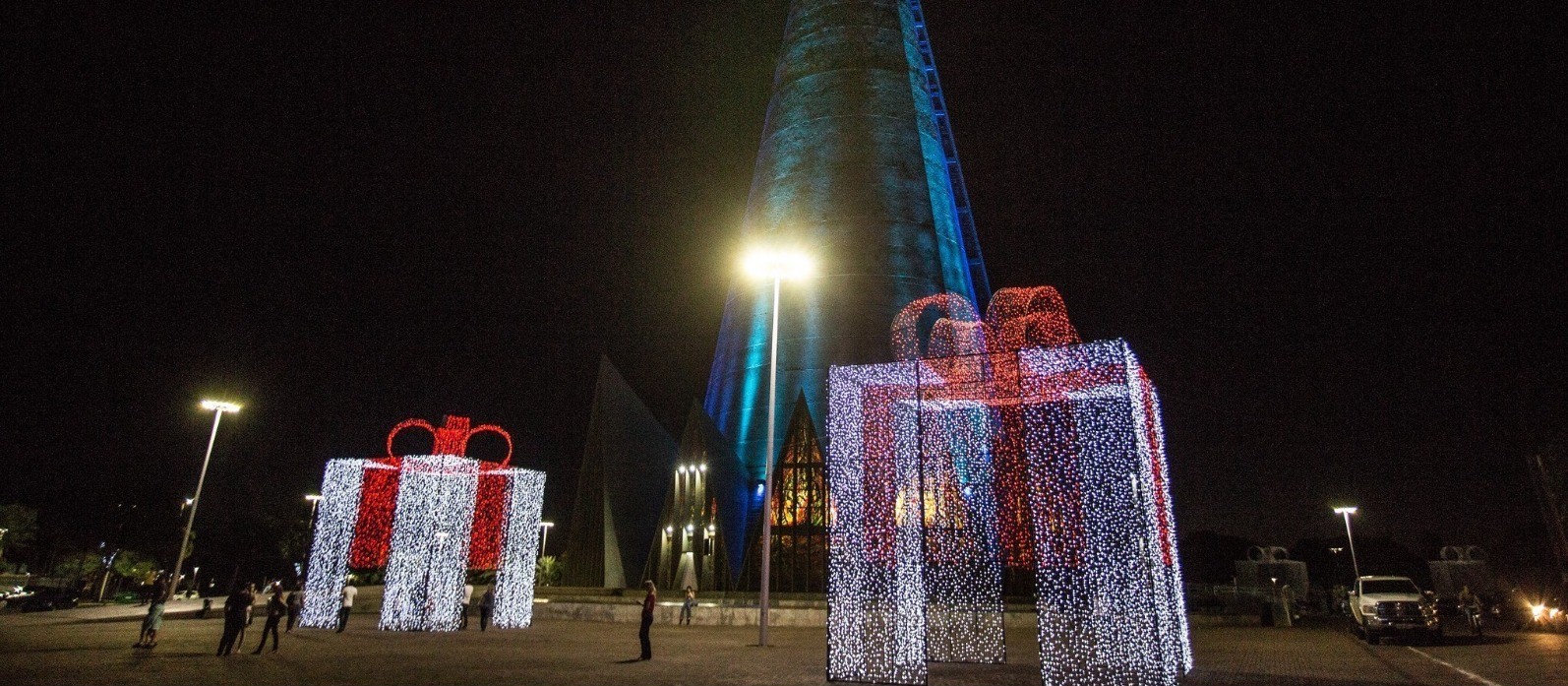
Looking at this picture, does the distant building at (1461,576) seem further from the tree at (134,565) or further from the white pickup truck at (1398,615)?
the tree at (134,565)

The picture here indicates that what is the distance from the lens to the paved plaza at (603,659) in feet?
38.7

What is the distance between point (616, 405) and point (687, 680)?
24.8 m

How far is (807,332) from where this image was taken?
1437 inches

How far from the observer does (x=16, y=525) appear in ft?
163

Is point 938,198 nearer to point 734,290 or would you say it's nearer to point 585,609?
point 734,290

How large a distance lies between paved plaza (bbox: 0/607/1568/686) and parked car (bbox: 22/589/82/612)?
16.7 metres

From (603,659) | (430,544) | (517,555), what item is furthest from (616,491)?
(603,659)

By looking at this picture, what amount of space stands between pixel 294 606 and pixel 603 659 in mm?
11201

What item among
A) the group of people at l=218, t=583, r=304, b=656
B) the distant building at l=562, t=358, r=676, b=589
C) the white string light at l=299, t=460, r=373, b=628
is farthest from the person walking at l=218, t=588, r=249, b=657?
the distant building at l=562, t=358, r=676, b=589

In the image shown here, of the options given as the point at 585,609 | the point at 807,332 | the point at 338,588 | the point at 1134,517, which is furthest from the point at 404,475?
the point at 807,332

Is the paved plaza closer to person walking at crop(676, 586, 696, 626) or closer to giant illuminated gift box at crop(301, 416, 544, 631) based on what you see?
giant illuminated gift box at crop(301, 416, 544, 631)

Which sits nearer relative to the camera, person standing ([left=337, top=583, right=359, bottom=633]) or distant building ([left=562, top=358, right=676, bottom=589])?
person standing ([left=337, top=583, right=359, bottom=633])

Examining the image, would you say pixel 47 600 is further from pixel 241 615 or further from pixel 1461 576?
pixel 1461 576

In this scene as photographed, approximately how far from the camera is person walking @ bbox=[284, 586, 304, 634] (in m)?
20.3
